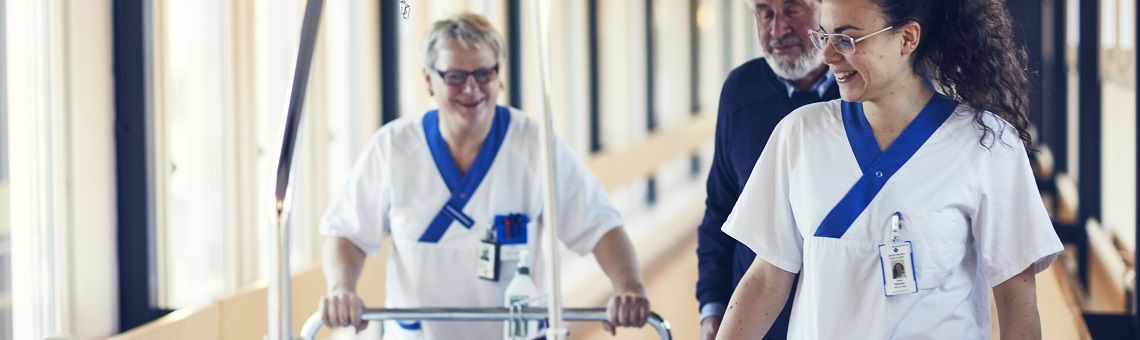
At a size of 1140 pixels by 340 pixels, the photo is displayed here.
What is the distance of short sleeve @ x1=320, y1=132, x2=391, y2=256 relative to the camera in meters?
2.78

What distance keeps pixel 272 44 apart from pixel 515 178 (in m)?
1.70

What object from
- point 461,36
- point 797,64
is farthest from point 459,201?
point 797,64

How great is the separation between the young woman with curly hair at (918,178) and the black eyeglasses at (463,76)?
0.92 meters

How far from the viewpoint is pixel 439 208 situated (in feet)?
9.00

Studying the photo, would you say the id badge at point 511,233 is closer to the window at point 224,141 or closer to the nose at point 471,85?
the nose at point 471,85

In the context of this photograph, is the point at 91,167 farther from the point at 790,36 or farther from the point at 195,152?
the point at 790,36

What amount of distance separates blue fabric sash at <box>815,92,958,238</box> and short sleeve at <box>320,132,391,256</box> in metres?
1.21

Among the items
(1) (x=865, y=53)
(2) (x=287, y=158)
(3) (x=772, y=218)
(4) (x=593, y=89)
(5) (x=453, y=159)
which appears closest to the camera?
(2) (x=287, y=158)

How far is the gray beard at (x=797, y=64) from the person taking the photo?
2.32 meters

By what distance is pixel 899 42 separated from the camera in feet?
6.03

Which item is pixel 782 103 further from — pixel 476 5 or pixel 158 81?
pixel 476 5

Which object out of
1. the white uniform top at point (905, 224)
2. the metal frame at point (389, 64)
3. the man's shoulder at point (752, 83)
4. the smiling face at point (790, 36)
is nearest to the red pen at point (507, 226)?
the man's shoulder at point (752, 83)

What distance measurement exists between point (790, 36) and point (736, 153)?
25cm

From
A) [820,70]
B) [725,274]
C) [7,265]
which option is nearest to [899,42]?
[820,70]
